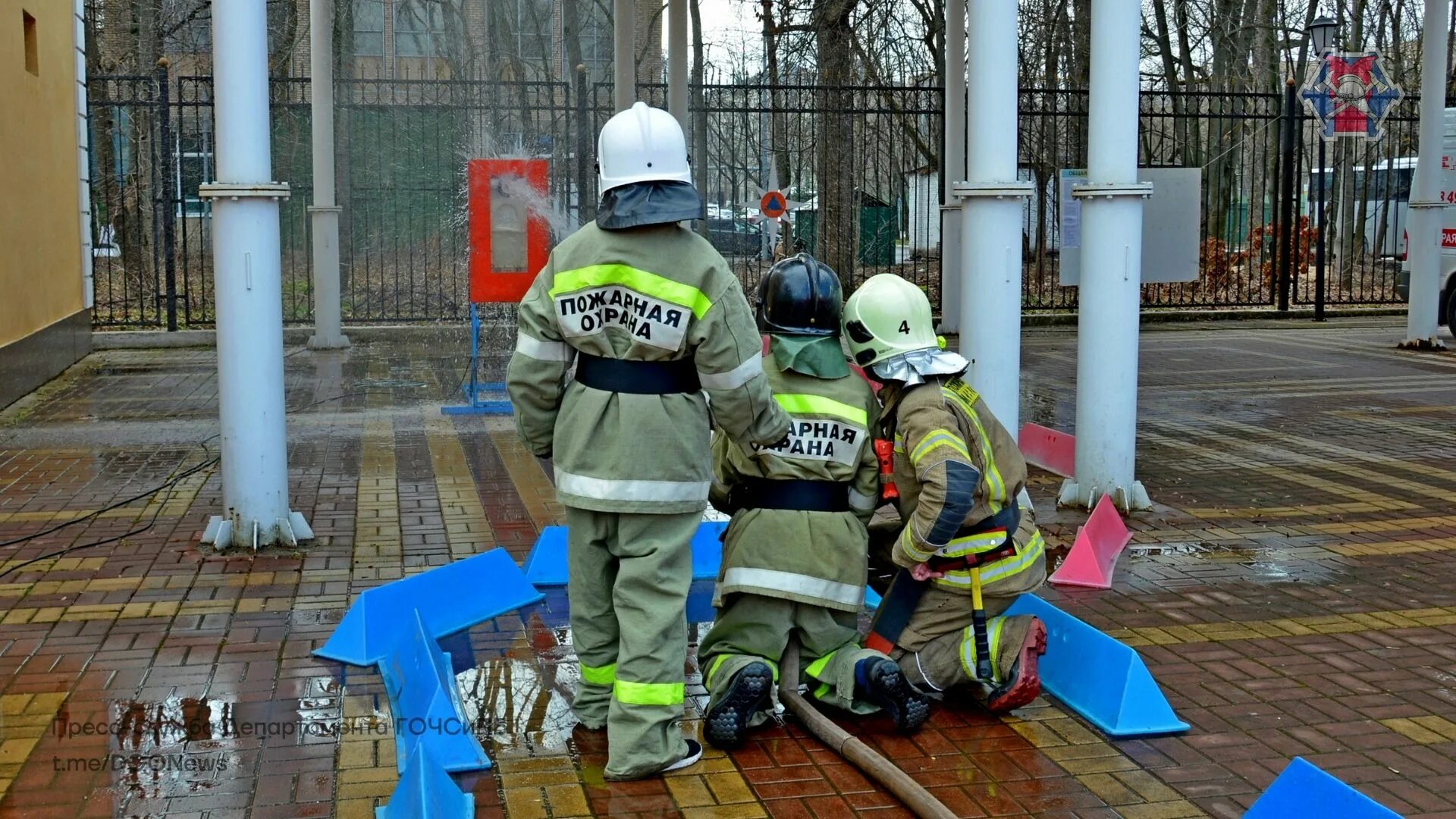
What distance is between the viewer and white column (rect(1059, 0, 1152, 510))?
301 inches

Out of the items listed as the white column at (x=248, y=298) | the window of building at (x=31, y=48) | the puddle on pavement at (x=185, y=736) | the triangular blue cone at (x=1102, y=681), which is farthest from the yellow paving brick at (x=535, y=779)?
the window of building at (x=31, y=48)

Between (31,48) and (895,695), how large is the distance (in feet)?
39.0

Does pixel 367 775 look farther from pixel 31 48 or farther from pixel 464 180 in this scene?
pixel 464 180

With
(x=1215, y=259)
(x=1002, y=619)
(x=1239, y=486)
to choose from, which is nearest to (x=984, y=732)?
(x=1002, y=619)

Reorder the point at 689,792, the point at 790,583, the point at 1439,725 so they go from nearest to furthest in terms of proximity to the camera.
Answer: the point at 689,792, the point at 790,583, the point at 1439,725

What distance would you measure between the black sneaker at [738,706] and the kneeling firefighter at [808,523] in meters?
0.08

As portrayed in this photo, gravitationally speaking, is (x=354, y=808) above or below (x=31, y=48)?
below

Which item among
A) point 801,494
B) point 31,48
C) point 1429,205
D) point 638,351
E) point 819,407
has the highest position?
point 31,48

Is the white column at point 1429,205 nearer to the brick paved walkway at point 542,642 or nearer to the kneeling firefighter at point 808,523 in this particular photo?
the brick paved walkway at point 542,642

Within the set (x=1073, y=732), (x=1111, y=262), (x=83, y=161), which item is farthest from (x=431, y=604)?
(x=83, y=161)

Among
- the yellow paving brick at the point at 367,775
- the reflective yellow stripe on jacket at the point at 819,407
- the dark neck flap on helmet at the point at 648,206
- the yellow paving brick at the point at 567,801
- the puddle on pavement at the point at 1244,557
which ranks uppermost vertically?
the dark neck flap on helmet at the point at 648,206

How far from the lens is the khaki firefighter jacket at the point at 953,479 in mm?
4512

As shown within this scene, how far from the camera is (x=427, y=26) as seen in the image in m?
27.2

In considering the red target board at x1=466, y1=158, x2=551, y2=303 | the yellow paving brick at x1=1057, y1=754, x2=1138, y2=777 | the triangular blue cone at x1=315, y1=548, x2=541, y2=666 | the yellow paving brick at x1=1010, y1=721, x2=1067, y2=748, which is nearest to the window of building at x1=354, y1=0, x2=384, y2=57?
the red target board at x1=466, y1=158, x2=551, y2=303
